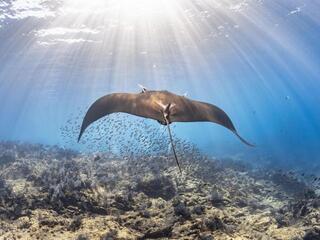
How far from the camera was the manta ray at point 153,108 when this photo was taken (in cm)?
568

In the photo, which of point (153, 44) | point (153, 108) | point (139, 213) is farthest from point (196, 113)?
point (153, 44)

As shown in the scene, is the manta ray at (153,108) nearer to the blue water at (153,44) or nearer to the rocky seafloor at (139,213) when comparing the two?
the rocky seafloor at (139,213)

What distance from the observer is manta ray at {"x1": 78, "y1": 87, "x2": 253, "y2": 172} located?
5676 millimetres

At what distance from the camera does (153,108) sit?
5.71m

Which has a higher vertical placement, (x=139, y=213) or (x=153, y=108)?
(x=153, y=108)

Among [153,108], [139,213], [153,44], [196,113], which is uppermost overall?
[153,108]

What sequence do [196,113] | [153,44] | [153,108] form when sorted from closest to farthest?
1. [153,108]
2. [196,113]
3. [153,44]

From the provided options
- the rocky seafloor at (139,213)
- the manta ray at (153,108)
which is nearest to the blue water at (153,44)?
the rocky seafloor at (139,213)

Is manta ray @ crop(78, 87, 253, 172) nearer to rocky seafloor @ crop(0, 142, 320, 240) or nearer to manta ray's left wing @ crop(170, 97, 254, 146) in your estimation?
manta ray's left wing @ crop(170, 97, 254, 146)

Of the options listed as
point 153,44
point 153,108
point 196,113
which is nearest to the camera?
point 153,108

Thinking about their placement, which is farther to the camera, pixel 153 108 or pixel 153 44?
pixel 153 44

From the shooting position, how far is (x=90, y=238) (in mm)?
6688

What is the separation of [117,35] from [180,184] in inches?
798

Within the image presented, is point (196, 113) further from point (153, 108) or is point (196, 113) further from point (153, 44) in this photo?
point (153, 44)
